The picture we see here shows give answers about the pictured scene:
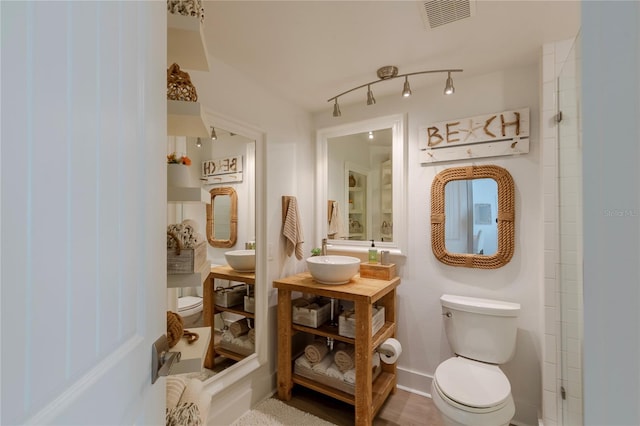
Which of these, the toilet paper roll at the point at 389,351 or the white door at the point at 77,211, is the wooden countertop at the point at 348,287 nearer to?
the toilet paper roll at the point at 389,351

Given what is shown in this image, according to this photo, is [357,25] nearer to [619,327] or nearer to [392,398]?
[619,327]

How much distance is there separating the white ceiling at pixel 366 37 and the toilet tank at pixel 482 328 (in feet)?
5.23

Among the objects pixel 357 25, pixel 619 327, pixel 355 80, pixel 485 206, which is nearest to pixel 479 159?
pixel 485 206

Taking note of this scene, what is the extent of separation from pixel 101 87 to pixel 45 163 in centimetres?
17

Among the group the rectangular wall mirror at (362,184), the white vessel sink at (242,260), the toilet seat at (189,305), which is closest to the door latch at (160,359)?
the toilet seat at (189,305)

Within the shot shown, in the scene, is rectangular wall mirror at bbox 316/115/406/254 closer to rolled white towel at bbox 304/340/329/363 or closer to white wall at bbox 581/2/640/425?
rolled white towel at bbox 304/340/329/363

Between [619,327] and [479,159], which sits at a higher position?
[479,159]

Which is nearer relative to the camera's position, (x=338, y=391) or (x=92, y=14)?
(x=92, y=14)

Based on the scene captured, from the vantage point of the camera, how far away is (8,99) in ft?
0.84

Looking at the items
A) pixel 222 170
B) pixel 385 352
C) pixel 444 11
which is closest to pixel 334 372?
pixel 385 352

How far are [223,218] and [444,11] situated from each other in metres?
1.71

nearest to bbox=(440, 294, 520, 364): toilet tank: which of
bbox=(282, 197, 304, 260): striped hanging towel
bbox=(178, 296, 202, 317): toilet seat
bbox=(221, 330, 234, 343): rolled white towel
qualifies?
bbox=(282, 197, 304, 260): striped hanging towel

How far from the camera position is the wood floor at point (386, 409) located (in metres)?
1.80

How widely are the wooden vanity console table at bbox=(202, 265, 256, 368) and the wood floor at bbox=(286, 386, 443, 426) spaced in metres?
0.59
